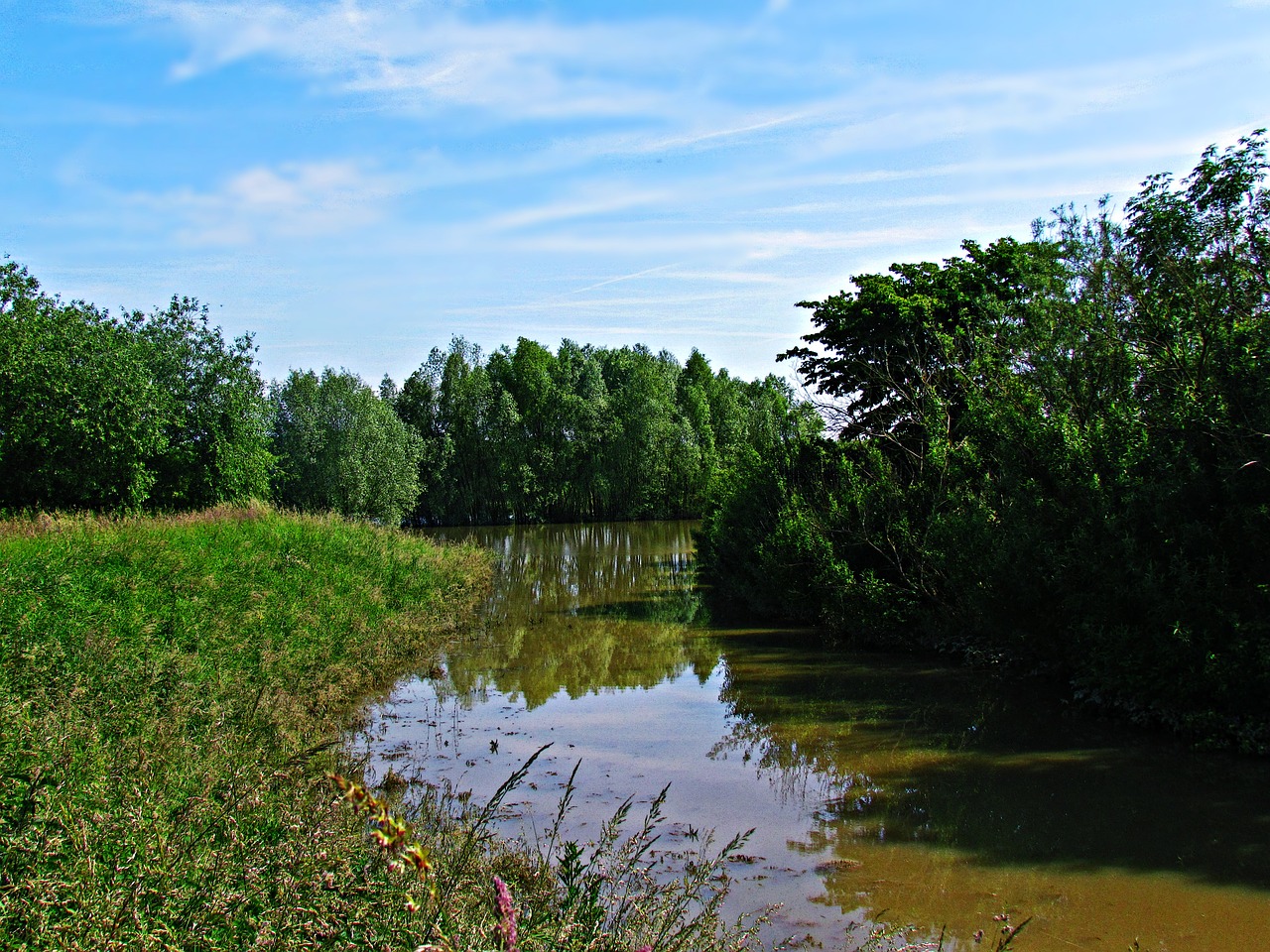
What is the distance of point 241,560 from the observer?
15203 millimetres

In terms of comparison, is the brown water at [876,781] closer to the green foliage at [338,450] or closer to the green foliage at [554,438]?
the green foliage at [338,450]

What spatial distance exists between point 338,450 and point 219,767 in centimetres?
4630

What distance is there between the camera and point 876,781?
393 inches

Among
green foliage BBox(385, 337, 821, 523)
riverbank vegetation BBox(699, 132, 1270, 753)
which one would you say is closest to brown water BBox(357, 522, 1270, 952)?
riverbank vegetation BBox(699, 132, 1270, 753)

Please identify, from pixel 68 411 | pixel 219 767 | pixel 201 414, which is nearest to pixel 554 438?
pixel 201 414

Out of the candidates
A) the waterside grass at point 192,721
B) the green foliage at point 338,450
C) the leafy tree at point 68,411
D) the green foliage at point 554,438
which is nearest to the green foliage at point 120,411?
the leafy tree at point 68,411

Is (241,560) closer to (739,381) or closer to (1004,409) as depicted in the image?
(1004,409)

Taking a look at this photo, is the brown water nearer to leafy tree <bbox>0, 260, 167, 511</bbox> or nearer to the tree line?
the tree line

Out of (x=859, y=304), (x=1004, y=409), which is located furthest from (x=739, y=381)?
(x=1004, y=409)

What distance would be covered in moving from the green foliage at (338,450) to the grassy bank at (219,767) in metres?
31.1

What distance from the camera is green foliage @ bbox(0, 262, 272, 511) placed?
2606 centimetres

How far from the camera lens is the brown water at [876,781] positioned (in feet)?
22.6

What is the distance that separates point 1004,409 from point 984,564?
2.55 meters

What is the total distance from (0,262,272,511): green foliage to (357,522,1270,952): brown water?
16589 mm
